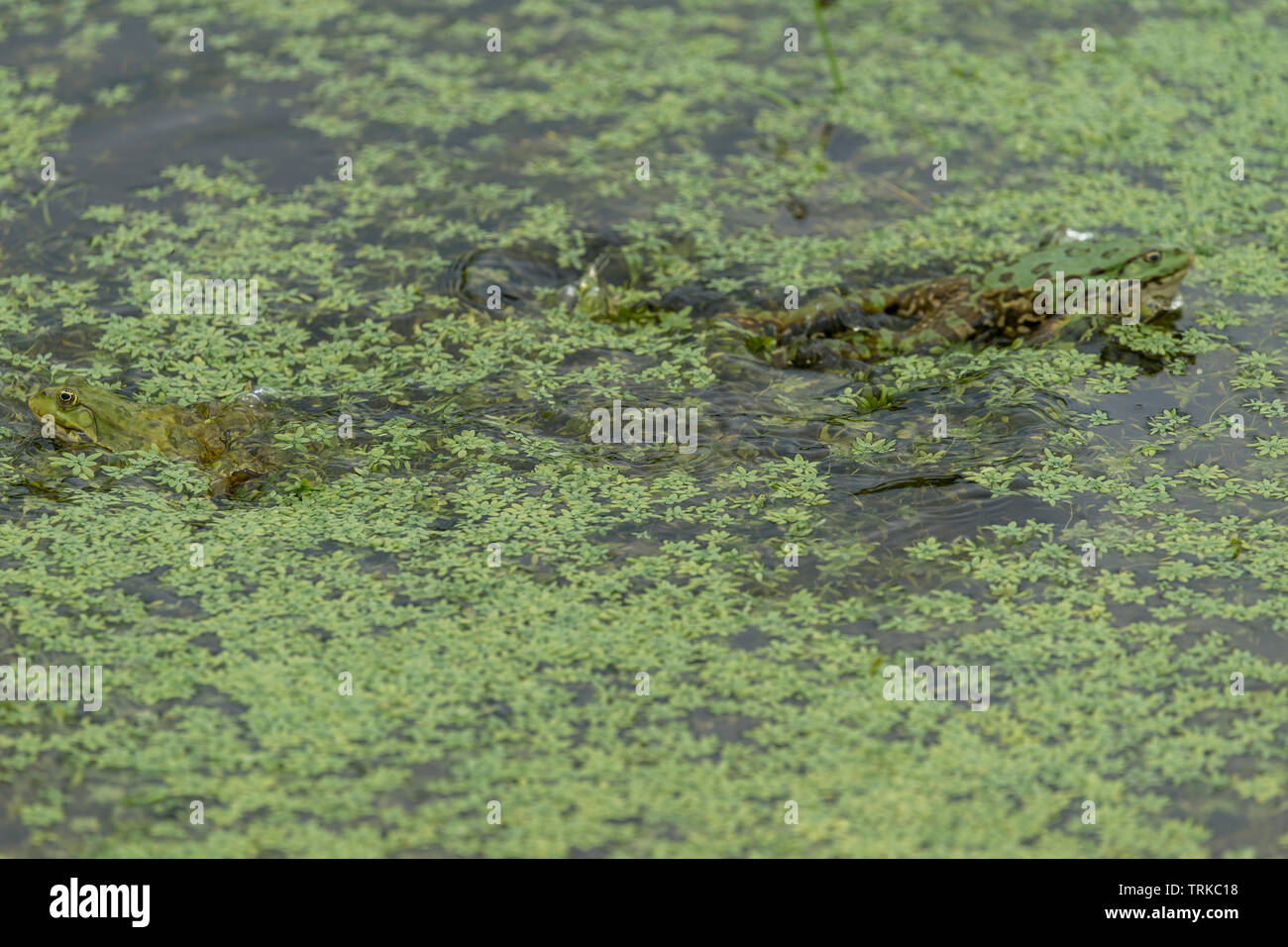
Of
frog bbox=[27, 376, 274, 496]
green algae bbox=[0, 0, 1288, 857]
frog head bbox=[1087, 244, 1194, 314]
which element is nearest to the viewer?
green algae bbox=[0, 0, 1288, 857]

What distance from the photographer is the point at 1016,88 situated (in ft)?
24.5

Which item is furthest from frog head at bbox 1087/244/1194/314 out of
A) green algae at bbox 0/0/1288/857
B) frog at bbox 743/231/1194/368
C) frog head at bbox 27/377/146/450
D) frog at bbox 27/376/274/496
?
frog head at bbox 27/377/146/450

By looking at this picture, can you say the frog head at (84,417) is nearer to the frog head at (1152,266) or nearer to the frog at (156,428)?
the frog at (156,428)

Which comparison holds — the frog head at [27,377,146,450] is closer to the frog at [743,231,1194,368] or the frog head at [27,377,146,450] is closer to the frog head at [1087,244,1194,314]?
the frog at [743,231,1194,368]

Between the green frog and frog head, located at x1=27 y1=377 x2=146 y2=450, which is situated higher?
the green frog

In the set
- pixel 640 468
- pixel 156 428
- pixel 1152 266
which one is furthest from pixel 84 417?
pixel 1152 266

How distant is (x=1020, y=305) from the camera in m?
5.61

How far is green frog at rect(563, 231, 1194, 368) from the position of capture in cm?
555

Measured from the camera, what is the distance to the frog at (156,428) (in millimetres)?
4848

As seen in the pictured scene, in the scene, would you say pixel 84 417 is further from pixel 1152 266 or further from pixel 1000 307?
pixel 1152 266

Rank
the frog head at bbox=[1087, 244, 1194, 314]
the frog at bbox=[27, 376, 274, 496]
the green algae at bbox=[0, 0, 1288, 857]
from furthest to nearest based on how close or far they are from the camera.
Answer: the frog head at bbox=[1087, 244, 1194, 314]
the frog at bbox=[27, 376, 274, 496]
the green algae at bbox=[0, 0, 1288, 857]

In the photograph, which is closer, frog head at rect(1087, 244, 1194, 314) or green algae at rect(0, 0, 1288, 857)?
green algae at rect(0, 0, 1288, 857)

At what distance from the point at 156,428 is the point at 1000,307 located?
3.53 m
